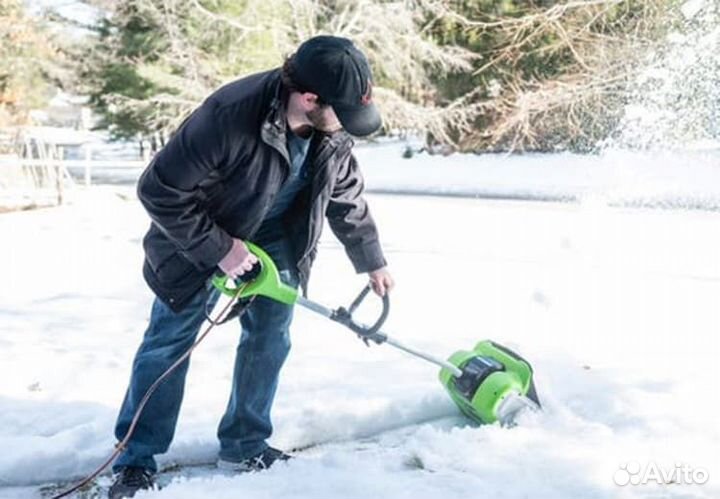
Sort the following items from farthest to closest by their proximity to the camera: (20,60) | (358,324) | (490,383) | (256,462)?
(20,60) → (490,383) → (358,324) → (256,462)

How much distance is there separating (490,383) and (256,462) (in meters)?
0.81

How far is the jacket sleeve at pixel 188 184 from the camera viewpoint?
188 cm

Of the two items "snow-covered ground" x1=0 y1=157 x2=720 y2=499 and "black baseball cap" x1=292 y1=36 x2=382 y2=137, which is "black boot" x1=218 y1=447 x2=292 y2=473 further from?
"black baseball cap" x1=292 y1=36 x2=382 y2=137

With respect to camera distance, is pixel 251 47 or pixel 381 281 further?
pixel 251 47

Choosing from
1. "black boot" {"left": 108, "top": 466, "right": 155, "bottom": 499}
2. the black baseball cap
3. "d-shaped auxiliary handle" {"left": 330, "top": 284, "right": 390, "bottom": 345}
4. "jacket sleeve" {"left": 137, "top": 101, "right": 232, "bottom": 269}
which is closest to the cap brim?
the black baseball cap

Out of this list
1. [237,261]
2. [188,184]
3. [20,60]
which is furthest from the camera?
[20,60]

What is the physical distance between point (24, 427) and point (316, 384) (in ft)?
3.46

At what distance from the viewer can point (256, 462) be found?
7.79 feet

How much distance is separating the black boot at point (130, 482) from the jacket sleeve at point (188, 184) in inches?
27.3

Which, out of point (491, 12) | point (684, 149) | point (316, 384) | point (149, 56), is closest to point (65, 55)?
point (149, 56)

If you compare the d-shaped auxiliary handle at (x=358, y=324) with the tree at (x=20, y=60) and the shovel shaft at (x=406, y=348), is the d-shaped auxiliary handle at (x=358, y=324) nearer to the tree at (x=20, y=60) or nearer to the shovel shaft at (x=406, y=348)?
the shovel shaft at (x=406, y=348)

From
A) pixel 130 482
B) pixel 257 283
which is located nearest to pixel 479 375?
pixel 257 283

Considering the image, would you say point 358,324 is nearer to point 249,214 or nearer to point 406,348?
point 406,348

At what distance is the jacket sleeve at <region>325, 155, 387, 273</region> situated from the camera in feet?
7.89
